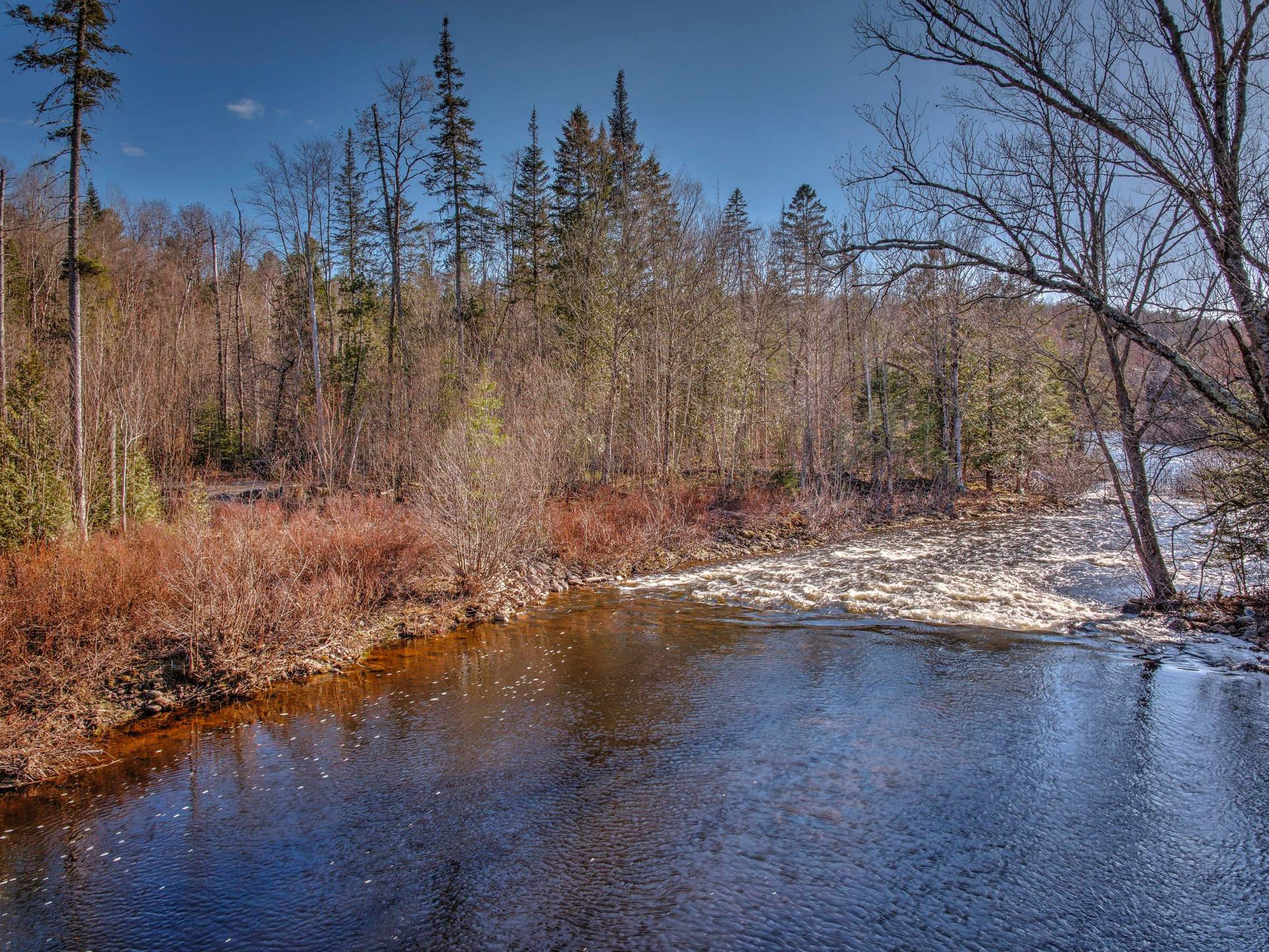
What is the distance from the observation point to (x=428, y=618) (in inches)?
504

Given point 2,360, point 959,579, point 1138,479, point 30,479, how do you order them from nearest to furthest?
point 1138,479 → point 30,479 → point 959,579 → point 2,360

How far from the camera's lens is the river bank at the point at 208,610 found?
8445 millimetres

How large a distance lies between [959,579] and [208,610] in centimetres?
1440

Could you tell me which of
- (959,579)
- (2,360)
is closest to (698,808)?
(959,579)

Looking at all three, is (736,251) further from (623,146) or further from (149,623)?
(149,623)

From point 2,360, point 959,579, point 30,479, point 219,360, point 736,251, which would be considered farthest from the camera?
point 219,360

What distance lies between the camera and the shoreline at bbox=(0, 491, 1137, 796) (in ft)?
28.2

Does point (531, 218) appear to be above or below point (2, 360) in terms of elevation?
above

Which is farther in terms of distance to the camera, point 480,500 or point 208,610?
point 480,500

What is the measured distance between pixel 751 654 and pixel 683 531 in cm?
869

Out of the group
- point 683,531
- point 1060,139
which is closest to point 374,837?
point 1060,139

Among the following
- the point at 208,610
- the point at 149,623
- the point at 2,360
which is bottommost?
the point at 149,623

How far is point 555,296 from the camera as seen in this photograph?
27.8 metres

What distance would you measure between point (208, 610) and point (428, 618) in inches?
156
